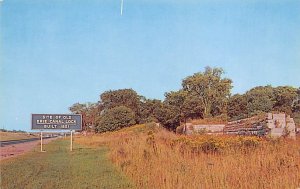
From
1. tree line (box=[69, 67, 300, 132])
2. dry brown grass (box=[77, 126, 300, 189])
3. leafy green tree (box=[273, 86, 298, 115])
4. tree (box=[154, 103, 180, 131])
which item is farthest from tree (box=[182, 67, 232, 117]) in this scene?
dry brown grass (box=[77, 126, 300, 189])

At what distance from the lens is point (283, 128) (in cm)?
1773

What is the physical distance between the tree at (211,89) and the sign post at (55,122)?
2742 centimetres

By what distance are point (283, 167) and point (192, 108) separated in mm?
43813

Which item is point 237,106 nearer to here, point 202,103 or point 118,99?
point 202,103

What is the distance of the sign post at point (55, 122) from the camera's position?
25737 mm

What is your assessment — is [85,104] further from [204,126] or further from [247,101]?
[204,126]

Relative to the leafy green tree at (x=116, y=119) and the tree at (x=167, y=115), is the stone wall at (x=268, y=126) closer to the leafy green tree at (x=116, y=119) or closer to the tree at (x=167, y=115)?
the leafy green tree at (x=116, y=119)

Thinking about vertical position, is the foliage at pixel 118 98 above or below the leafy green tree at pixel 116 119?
above

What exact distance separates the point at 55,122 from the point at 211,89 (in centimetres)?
3027

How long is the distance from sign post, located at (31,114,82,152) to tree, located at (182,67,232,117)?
27419mm

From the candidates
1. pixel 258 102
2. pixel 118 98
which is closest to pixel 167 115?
pixel 118 98

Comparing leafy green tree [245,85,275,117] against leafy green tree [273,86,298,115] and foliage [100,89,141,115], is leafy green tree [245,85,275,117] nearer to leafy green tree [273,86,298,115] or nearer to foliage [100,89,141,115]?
leafy green tree [273,86,298,115]

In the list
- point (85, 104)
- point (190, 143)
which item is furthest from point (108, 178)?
point (85, 104)

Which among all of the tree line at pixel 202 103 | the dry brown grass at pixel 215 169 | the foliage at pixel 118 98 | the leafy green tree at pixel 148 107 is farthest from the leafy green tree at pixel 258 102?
the dry brown grass at pixel 215 169
